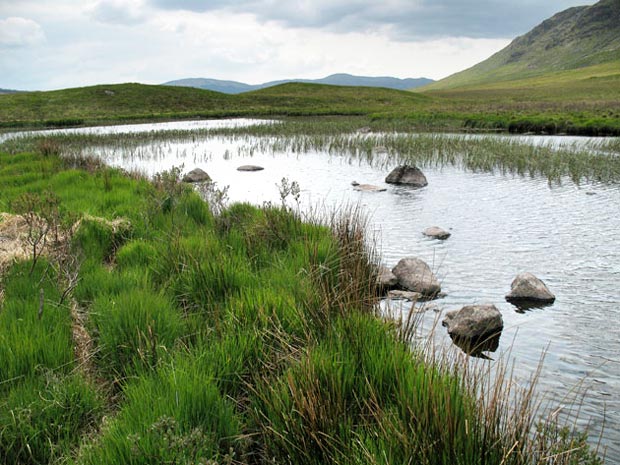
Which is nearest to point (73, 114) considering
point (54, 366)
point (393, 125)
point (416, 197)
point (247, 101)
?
point (247, 101)

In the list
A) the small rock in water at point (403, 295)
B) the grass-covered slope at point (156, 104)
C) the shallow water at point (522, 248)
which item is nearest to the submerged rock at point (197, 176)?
the shallow water at point (522, 248)

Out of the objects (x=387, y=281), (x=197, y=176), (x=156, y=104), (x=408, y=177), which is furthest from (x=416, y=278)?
(x=156, y=104)

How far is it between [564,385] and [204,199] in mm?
8161

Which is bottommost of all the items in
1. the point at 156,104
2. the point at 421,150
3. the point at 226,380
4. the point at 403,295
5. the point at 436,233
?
the point at 403,295

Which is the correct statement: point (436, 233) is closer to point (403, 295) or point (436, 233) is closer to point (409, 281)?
point (409, 281)

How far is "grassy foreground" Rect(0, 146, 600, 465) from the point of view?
2926 millimetres

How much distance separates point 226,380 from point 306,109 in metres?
63.9

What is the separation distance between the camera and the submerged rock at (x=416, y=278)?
764 centimetres

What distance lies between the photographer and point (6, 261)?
264 inches

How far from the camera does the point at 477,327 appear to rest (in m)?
6.23

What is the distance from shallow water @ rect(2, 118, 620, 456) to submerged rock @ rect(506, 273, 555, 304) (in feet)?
0.52

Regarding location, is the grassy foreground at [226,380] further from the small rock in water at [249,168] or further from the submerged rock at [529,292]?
the small rock in water at [249,168]

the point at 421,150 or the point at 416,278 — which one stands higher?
the point at 421,150

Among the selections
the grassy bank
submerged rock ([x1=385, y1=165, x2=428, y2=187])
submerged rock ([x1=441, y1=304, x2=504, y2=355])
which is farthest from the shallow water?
the grassy bank
